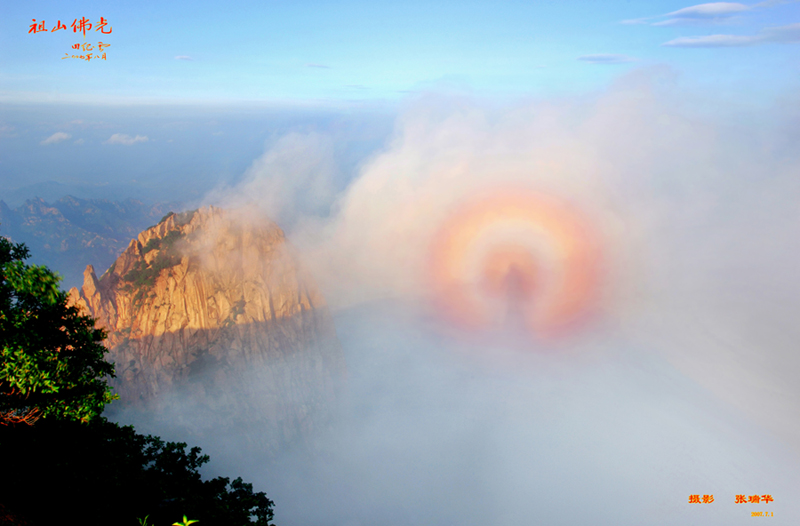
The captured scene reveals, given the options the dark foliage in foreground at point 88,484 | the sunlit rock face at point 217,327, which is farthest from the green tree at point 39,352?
the sunlit rock face at point 217,327

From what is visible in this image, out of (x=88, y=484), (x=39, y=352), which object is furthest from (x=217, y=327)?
(x=39, y=352)

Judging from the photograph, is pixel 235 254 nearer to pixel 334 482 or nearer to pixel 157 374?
pixel 157 374

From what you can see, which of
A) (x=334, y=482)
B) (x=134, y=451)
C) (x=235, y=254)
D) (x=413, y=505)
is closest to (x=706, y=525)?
(x=413, y=505)

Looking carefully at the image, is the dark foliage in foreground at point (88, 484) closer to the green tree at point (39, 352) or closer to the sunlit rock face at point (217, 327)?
the green tree at point (39, 352)

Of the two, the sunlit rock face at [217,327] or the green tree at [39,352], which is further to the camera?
the sunlit rock face at [217,327]

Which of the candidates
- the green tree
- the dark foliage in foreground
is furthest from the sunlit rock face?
the green tree
